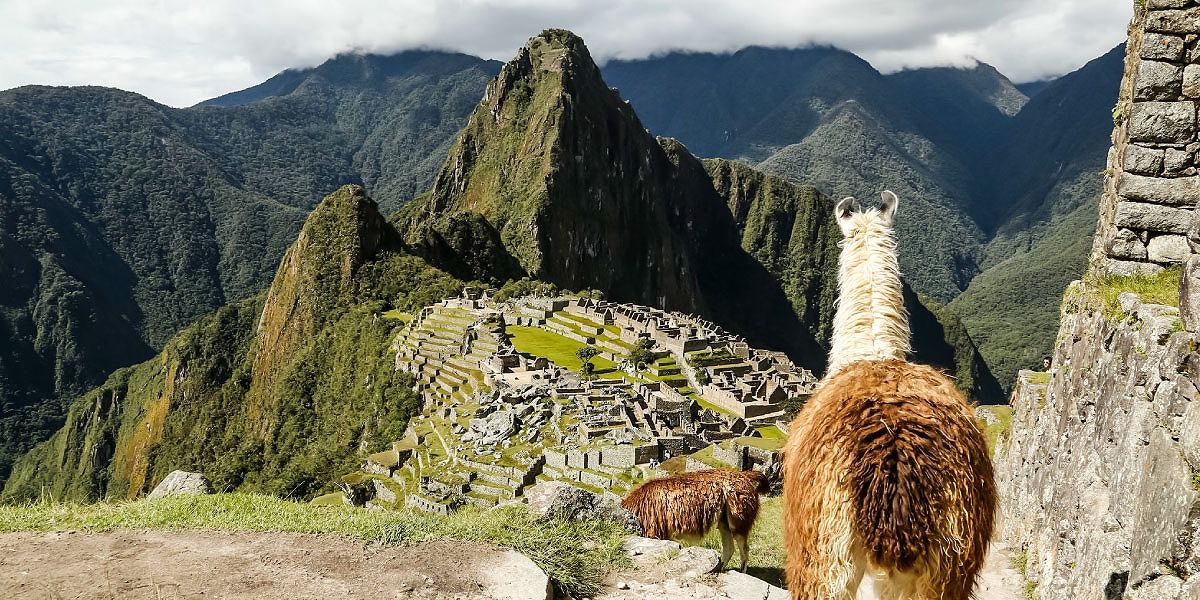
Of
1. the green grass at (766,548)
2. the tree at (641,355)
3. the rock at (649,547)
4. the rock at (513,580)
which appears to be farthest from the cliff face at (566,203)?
the rock at (513,580)

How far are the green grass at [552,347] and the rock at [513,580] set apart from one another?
31.1m

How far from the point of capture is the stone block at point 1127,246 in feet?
19.1

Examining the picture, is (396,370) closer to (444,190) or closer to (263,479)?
(263,479)

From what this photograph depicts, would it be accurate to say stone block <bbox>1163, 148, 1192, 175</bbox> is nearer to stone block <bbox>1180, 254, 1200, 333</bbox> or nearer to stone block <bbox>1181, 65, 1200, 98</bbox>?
stone block <bbox>1181, 65, 1200, 98</bbox>

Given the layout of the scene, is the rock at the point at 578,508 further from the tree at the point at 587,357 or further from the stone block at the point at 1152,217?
the tree at the point at 587,357

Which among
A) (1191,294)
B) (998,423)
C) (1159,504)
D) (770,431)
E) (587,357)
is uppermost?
(1191,294)

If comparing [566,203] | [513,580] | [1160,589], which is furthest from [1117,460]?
[566,203]

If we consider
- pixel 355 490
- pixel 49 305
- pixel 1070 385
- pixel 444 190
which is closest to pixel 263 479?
pixel 355 490

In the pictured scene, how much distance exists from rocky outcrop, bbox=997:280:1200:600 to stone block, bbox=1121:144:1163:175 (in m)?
1.08

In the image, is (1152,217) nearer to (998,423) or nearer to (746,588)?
(746,588)

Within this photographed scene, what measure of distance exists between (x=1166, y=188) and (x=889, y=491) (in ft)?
14.1

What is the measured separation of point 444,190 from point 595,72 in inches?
1568

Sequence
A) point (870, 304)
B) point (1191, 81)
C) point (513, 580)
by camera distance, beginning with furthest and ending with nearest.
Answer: point (513, 580)
point (1191, 81)
point (870, 304)

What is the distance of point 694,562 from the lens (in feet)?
22.8
